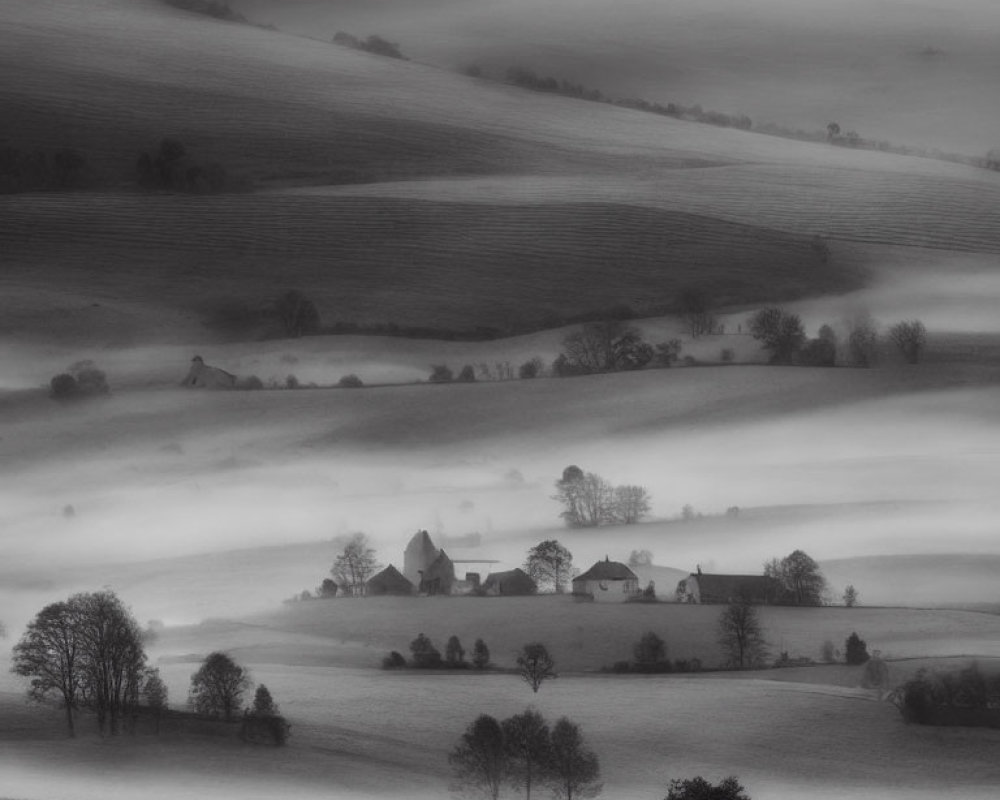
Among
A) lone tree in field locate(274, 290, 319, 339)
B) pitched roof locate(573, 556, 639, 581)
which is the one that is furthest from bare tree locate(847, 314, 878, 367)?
lone tree in field locate(274, 290, 319, 339)

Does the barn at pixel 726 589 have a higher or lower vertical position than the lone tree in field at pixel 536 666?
higher

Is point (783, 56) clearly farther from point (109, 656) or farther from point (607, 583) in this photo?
point (109, 656)

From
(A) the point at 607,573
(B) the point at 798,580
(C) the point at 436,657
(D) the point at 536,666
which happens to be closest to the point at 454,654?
(C) the point at 436,657

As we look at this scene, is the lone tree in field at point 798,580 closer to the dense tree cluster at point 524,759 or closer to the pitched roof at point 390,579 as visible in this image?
the dense tree cluster at point 524,759

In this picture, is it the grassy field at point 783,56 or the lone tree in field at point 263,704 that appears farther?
the grassy field at point 783,56

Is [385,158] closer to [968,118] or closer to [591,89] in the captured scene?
[591,89]

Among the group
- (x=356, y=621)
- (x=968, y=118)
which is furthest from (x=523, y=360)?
(x=968, y=118)

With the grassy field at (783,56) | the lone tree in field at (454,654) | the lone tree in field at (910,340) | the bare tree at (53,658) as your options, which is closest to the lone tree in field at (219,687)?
the bare tree at (53,658)
